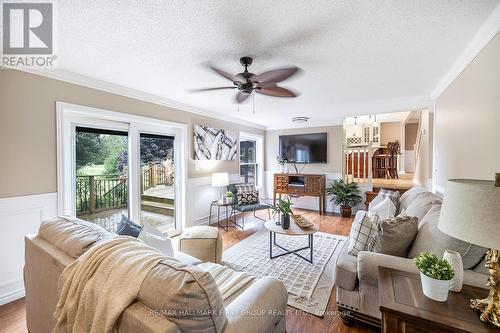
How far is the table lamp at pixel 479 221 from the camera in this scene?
0.85m

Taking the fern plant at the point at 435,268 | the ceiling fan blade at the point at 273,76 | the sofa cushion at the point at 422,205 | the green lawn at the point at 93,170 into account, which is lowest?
the fern plant at the point at 435,268

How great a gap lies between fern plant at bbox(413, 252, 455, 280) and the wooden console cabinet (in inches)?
164

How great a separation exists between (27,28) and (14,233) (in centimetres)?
188

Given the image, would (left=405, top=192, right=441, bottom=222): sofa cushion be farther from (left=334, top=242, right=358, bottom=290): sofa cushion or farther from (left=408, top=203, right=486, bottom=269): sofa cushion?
(left=334, top=242, right=358, bottom=290): sofa cushion

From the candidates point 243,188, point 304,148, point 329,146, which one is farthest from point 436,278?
point 304,148

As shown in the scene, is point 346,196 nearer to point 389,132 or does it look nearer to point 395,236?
point 395,236

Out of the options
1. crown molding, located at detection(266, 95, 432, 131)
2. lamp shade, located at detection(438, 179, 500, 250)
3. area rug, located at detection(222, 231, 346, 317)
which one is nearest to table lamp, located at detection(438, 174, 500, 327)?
lamp shade, located at detection(438, 179, 500, 250)

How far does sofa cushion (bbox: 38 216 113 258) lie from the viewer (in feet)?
4.12

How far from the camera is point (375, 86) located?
2.96 metres

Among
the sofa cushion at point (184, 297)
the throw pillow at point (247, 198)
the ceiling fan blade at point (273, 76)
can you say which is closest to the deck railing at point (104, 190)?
the throw pillow at point (247, 198)

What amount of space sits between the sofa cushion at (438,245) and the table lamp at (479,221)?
1.54 feet

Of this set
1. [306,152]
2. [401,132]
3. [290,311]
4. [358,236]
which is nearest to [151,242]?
[290,311]

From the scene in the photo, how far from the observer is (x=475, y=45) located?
1830 mm

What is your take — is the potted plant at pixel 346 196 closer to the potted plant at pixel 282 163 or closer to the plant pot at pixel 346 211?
the plant pot at pixel 346 211
